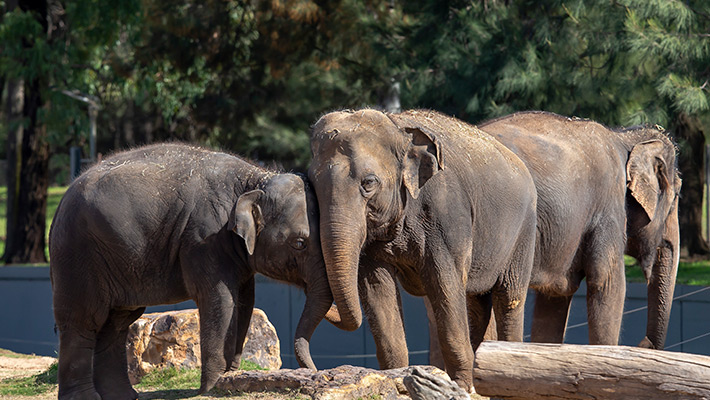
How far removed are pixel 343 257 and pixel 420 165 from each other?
78 cm

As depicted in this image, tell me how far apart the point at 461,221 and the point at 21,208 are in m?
12.5

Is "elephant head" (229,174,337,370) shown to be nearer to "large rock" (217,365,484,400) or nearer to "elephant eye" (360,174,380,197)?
"large rock" (217,365,484,400)

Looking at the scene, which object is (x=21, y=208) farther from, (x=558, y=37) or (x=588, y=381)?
(x=588, y=381)

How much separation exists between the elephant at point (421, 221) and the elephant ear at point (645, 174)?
1.46 m

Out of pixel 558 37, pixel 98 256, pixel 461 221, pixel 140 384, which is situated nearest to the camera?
pixel 461 221

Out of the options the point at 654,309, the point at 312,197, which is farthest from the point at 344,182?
the point at 654,309

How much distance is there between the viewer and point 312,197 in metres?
6.71

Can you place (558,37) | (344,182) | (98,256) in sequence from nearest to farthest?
1. (344,182)
2. (98,256)
3. (558,37)

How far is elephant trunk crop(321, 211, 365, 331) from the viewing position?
6.06 metres

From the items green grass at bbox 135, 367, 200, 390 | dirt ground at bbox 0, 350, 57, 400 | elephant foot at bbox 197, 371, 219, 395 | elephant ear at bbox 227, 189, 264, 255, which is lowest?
dirt ground at bbox 0, 350, 57, 400

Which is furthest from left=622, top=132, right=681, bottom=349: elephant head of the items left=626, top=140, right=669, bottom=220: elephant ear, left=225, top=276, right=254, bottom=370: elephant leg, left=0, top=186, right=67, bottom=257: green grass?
left=0, top=186, right=67, bottom=257: green grass

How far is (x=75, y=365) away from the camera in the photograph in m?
7.02

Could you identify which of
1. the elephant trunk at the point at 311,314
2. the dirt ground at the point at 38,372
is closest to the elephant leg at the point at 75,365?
the dirt ground at the point at 38,372

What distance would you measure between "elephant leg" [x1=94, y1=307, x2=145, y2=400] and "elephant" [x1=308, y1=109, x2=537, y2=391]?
6.35 ft
